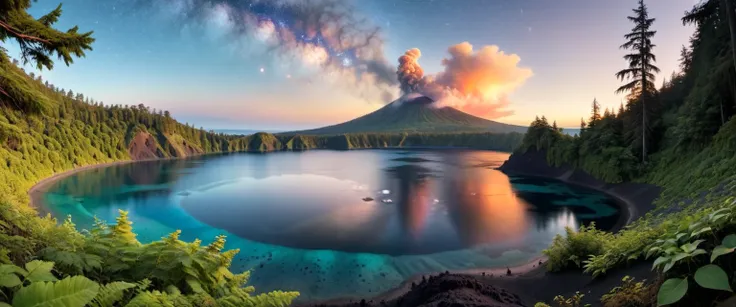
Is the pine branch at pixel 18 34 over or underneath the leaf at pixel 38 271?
over

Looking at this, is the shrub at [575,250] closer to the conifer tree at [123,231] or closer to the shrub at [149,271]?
the shrub at [149,271]

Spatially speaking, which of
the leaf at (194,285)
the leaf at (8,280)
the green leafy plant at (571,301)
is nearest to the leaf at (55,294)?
the leaf at (8,280)

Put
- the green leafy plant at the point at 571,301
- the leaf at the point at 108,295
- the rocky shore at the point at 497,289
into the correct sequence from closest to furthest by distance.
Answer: the leaf at the point at 108,295, the green leafy plant at the point at 571,301, the rocky shore at the point at 497,289

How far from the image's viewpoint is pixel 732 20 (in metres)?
17.7

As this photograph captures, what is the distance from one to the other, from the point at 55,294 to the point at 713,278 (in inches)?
256

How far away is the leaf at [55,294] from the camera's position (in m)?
2.70

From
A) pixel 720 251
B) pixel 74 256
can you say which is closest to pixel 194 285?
pixel 74 256

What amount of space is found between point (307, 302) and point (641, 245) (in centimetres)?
1408

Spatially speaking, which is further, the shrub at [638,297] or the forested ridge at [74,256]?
the shrub at [638,297]

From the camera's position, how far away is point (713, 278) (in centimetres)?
383

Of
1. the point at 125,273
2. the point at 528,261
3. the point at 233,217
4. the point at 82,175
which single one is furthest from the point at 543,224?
the point at 82,175

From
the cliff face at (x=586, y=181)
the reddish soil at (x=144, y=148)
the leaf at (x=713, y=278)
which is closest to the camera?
the leaf at (x=713, y=278)

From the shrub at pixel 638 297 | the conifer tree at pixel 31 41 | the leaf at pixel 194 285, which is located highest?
the conifer tree at pixel 31 41

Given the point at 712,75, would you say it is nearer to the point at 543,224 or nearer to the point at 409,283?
the point at 543,224
